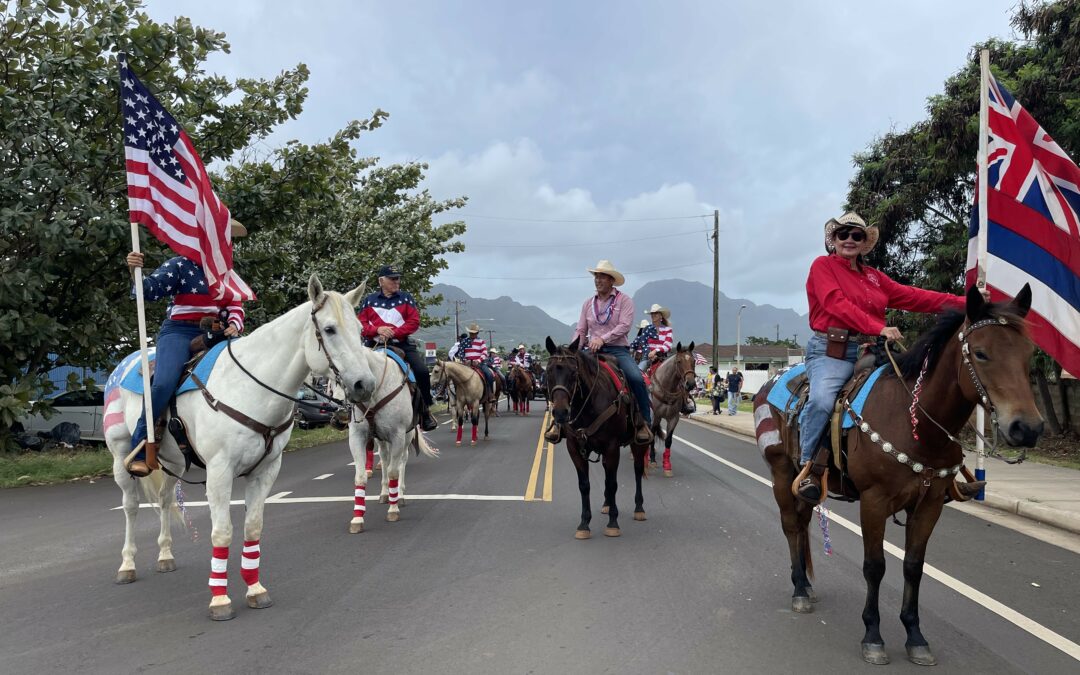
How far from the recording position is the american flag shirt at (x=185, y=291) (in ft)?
17.9

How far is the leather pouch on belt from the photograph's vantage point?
445 cm

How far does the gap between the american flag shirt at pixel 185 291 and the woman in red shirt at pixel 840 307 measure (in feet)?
15.7

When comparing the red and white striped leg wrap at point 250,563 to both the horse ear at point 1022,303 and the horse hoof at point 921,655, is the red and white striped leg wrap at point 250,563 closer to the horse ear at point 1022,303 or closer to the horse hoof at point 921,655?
the horse hoof at point 921,655

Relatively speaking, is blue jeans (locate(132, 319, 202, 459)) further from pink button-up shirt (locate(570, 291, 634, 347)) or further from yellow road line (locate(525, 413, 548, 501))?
yellow road line (locate(525, 413, 548, 501))

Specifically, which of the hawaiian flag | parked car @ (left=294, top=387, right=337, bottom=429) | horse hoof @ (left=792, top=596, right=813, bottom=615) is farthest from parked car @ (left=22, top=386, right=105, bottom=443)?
the hawaiian flag

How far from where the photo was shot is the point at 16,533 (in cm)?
726

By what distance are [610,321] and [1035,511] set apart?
5.64 m

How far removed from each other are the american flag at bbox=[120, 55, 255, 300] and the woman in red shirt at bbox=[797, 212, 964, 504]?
4815mm

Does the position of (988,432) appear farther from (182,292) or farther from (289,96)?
(289,96)

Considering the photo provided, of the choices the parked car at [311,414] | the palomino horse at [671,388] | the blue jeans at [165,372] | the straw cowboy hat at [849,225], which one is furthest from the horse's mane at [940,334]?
the parked car at [311,414]

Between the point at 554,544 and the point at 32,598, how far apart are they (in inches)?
174

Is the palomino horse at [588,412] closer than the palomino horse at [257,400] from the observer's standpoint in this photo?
No

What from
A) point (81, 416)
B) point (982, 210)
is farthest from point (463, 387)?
point (982, 210)

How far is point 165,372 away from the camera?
517 centimetres
